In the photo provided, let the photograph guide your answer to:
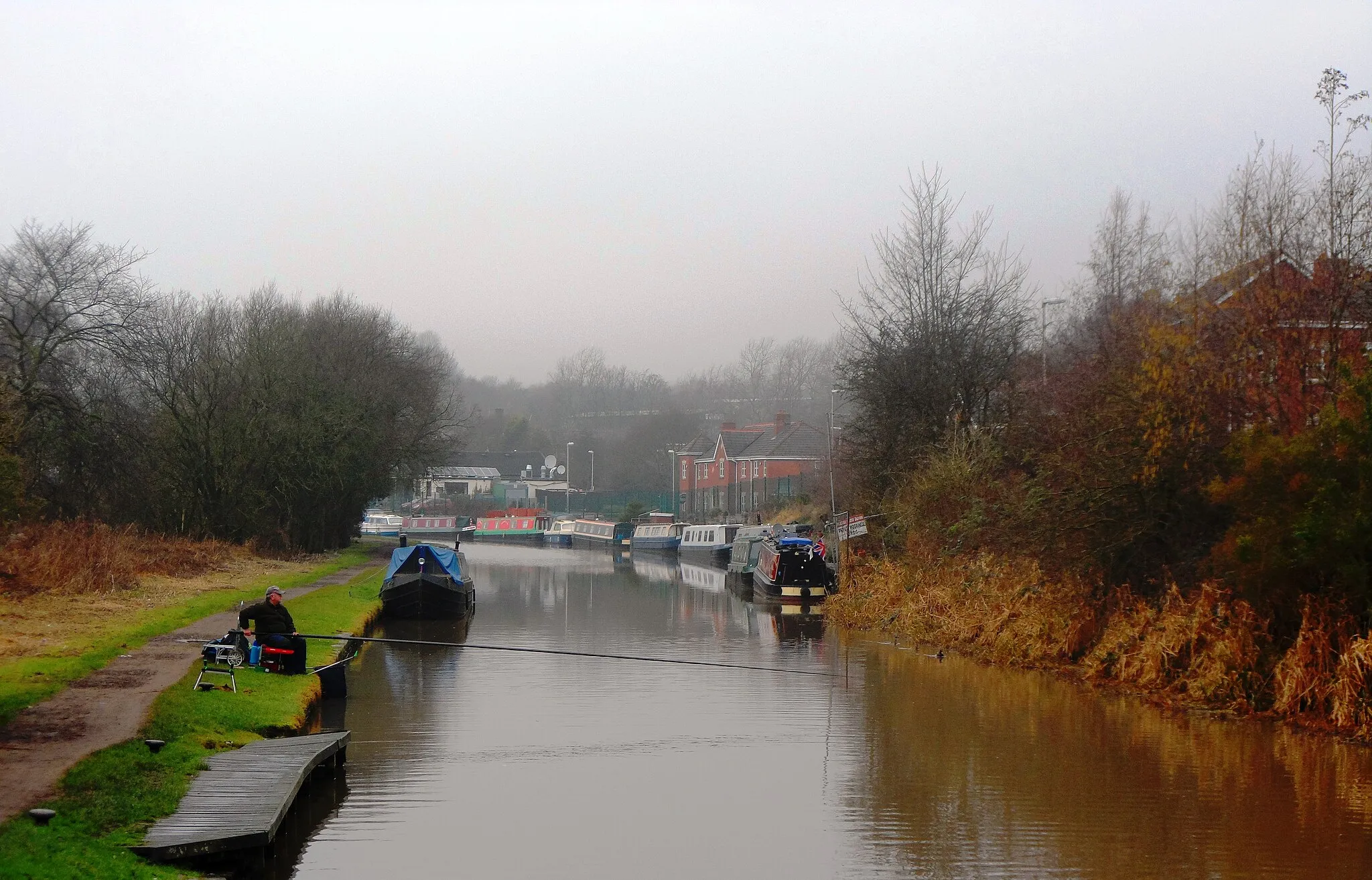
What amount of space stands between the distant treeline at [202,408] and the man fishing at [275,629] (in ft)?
28.0

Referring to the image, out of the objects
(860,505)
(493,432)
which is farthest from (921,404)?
(493,432)

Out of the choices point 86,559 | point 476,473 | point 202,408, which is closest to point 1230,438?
point 86,559

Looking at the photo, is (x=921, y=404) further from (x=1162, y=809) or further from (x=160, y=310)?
(x=160, y=310)

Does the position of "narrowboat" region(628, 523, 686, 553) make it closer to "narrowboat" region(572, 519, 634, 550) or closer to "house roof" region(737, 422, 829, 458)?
"narrowboat" region(572, 519, 634, 550)

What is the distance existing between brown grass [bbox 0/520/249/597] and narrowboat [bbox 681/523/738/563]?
959 inches

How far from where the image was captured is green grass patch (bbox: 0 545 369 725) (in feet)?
40.7

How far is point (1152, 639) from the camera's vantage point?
16.4m

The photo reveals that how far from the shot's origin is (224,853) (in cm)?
821

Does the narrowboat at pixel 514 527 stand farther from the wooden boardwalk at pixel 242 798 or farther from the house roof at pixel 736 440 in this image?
the wooden boardwalk at pixel 242 798

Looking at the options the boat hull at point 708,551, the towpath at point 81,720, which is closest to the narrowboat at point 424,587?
the towpath at point 81,720

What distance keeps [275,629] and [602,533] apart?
58.6m

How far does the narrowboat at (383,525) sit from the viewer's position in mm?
78081

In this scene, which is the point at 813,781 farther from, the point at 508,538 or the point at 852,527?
the point at 508,538

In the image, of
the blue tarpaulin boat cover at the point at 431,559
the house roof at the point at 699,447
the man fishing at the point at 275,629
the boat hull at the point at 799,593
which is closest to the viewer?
the man fishing at the point at 275,629
